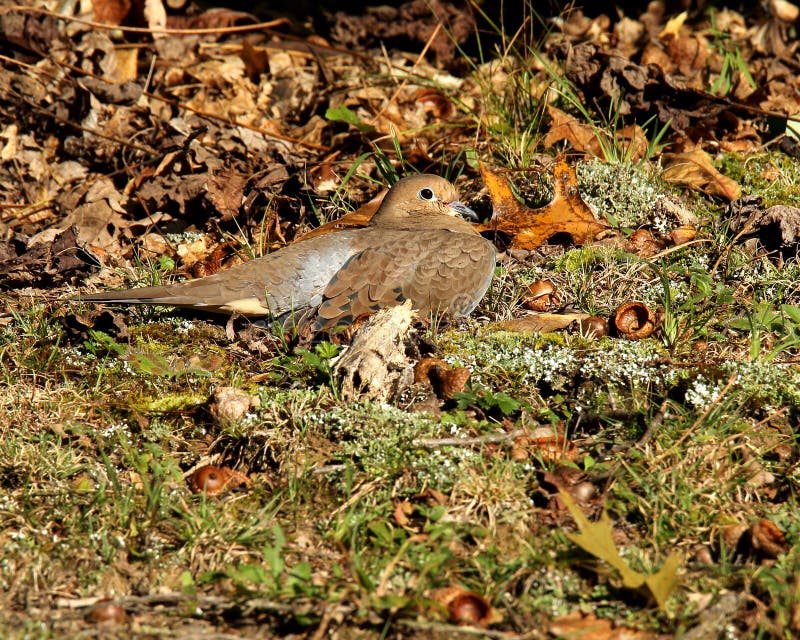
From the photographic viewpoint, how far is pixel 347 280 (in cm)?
518

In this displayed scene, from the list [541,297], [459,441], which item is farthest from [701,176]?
[459,441]

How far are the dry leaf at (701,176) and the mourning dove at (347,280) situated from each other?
158cm

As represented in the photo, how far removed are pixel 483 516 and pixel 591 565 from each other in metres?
0.48

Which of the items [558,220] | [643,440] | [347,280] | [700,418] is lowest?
[347,280]

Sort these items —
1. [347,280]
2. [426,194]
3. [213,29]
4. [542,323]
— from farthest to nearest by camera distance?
[213,29] < [426,194] < [347,280] < [542,323]

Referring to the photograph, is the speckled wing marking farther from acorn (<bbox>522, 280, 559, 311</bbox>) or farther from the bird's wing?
acorn (<bbox>522, 280, 559, 311</bbox>)

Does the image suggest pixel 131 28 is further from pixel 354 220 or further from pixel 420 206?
pixel 420 206

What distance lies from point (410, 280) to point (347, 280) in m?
0.36

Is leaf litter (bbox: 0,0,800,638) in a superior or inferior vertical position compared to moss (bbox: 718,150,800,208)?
inferior

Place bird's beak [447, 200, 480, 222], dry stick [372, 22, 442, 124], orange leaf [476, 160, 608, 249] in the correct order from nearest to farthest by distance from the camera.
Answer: orange leaf [476, 160, 608, 249]
bird's beak [447, 200, 480, 222]
dry stick [372, 22, 442, 124]

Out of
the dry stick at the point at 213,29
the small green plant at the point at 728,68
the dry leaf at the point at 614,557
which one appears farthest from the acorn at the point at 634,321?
the dry stick at the point at 213,29

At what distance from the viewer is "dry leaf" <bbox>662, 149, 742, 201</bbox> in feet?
19.6

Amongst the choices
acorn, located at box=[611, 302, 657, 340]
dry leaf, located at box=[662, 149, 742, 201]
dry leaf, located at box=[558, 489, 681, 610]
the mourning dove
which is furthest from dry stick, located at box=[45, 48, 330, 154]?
dry leaf, located at box=[558, 489, 681, 610]

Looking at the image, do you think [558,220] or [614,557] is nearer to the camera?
[614,557]
